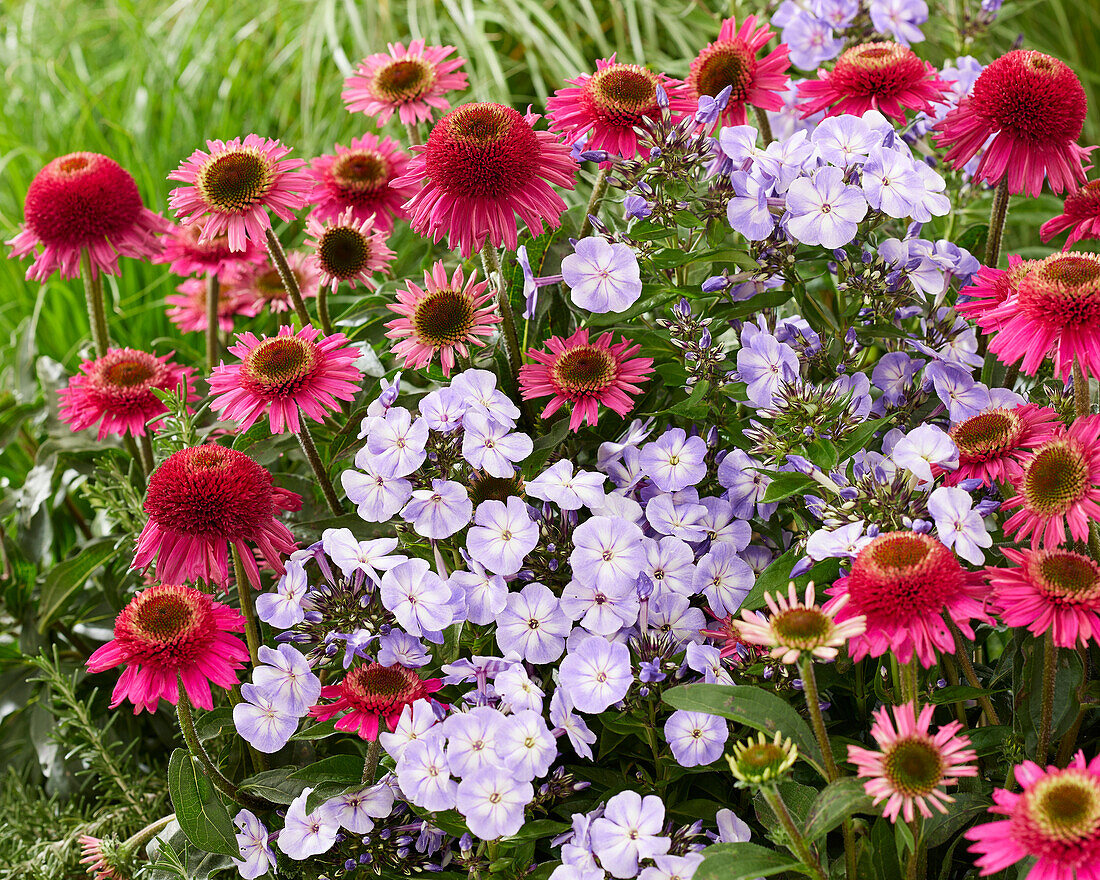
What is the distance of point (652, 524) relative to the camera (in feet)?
3.92

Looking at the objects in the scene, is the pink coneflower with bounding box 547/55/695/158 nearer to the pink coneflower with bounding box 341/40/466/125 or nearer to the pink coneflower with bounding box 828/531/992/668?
the pink coneflower with bounding box 341/40/466/125

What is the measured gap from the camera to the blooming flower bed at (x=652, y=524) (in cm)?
98

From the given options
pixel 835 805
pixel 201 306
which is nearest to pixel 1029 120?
pixel 835 805

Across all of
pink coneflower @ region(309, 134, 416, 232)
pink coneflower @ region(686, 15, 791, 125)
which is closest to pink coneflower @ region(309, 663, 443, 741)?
pink coneflower @ region(309, 134, 416, 232)

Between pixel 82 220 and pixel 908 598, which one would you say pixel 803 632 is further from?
pixel 82 220

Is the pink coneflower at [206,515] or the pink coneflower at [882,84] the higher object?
the pink coneflower at [882,84]

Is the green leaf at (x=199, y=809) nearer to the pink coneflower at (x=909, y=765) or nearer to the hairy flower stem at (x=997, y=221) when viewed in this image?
the pink coneflower at (x=909, y=765)

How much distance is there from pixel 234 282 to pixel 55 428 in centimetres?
44

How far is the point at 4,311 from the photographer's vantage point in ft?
10.5

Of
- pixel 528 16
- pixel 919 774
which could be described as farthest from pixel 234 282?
pixel 528 16

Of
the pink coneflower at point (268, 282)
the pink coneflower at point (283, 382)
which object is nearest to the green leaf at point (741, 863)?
the pink coneflower at point (283, 382)

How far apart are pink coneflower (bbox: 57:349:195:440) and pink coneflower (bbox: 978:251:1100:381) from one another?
119 centimetres

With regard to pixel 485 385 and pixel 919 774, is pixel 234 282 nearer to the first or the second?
pixel 485 385

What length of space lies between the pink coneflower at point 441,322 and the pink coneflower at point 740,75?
0.50 m
